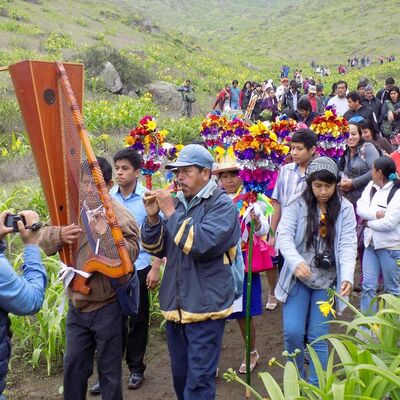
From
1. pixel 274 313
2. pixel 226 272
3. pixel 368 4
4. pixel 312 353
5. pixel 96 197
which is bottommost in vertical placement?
pixel 274 313

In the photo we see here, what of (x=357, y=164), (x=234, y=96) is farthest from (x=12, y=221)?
(x=234, y=96)

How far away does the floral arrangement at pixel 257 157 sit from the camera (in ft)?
13.6

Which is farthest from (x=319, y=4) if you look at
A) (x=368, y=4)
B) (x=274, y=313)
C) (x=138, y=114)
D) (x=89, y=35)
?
(x=274, y=313)

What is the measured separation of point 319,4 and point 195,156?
9216 cm

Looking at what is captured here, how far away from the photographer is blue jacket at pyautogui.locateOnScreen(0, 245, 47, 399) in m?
2.55

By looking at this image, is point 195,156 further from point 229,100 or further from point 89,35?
point 89,35

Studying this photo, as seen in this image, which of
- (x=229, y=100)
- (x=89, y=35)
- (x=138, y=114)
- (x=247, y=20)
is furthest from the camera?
(x=247, y=20)

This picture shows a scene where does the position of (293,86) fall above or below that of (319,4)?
below

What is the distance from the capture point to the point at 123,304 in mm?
3453

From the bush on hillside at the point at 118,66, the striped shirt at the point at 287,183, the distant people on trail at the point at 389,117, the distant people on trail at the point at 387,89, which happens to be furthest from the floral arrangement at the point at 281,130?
the bush on hillside at the point at 118,66

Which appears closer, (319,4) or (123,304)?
(123,304)

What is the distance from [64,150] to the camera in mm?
3324

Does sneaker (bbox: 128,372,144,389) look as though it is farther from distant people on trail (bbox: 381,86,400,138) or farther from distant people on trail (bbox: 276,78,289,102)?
distant people on trail (bbox: 276,78,289,102)

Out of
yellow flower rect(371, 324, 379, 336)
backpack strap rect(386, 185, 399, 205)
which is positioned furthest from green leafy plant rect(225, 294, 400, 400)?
backpack strap rect(386, 185, 399, 205)
